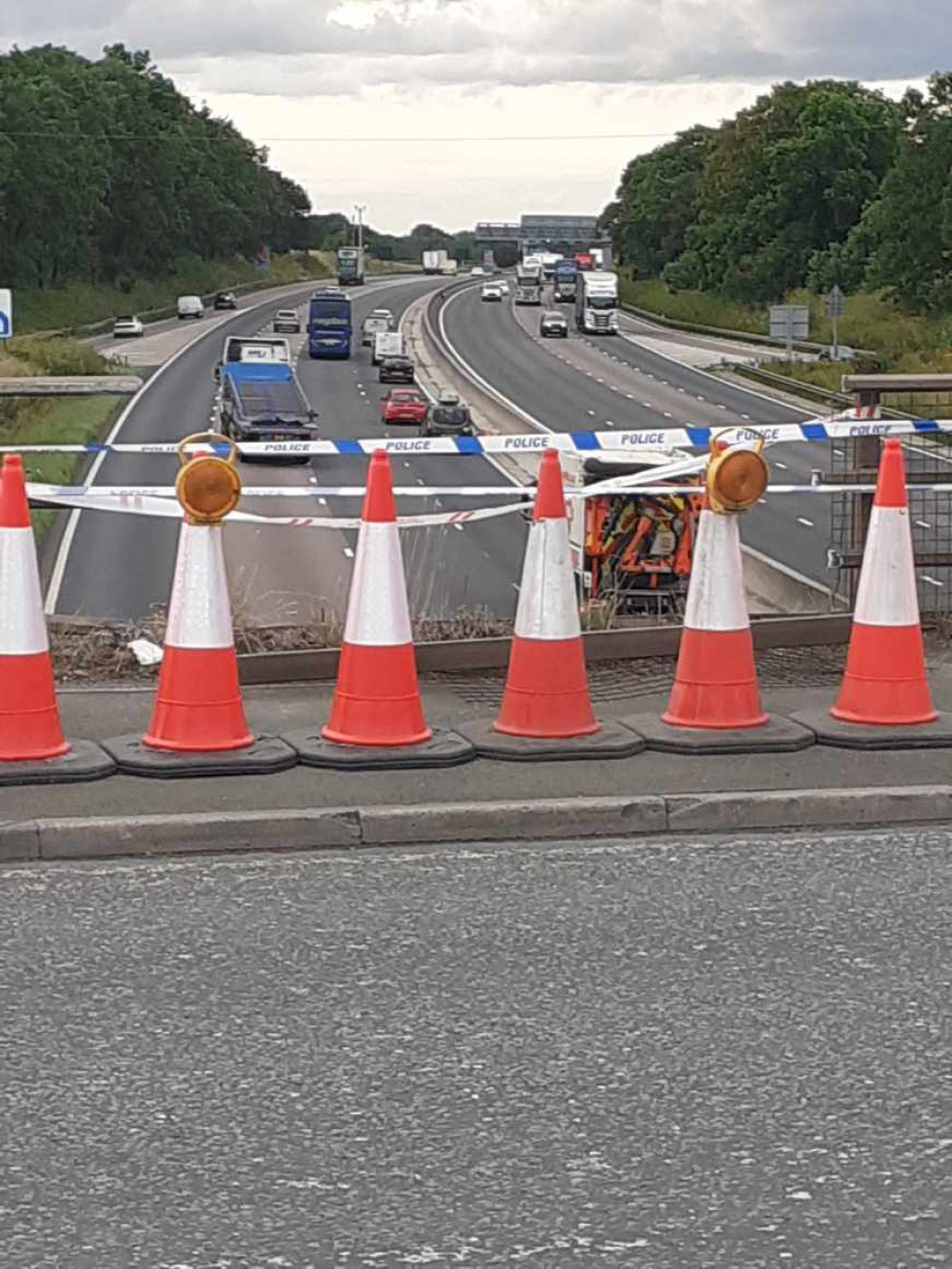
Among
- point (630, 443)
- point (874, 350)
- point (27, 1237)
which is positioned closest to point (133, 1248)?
point (27, 1237)

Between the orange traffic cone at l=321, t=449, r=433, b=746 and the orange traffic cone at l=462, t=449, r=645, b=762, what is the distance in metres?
0.37

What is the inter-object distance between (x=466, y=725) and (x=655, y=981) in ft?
9.51

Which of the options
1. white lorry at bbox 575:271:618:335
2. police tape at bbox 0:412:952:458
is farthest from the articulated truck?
police tape at bbox 0:412:952:458

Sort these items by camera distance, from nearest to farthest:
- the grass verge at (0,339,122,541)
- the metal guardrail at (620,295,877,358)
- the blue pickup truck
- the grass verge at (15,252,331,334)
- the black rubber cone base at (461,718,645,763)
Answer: the black rubber cone base at (461,718,645,763), the grass verge at (0,339,122,541), the blue pickup truck, the metal guardrail at (620,295,877,358), the grass verge at (15,252,331,334)

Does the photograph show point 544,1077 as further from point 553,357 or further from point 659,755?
point 553,357

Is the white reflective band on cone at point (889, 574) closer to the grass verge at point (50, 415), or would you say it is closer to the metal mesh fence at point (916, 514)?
the metal mesh fence at point (916, 514)

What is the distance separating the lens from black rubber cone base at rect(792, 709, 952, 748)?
8.27 m

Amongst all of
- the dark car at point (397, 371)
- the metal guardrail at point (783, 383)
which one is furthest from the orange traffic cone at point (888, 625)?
the dark car at point (397, 371)

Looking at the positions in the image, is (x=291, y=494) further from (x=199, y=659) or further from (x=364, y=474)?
(x=364, y=474)

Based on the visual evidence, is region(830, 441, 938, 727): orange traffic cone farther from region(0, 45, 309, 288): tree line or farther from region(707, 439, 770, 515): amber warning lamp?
region(0, 45, 309, 288): tree line

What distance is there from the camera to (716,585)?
8266mm

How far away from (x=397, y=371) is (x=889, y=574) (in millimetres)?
78748

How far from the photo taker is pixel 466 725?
8438 mm

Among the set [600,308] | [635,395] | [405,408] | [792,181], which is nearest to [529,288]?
[792,181]
